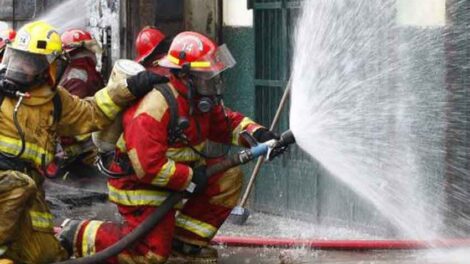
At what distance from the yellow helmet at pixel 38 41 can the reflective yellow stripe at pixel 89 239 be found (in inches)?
42.0

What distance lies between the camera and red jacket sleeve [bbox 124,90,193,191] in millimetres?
6270

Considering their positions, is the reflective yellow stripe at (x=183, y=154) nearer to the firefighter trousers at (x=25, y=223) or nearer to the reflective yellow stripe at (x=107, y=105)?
the reflective yellow stripe at (x=107, y=105)

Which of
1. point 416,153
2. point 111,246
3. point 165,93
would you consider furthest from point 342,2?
point 111,246

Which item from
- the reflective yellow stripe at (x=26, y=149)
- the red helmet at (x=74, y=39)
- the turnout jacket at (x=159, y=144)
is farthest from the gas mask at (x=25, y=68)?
the red helmet at (x=74, y=39)

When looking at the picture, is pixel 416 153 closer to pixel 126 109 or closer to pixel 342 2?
pixel 342 2

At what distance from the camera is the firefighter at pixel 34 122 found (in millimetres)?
6219

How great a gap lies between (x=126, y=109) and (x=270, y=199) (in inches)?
105

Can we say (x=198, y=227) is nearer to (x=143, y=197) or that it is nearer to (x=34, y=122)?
(x=143, y=197)

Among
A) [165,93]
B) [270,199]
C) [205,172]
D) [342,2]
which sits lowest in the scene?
[270,199]

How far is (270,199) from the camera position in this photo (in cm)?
902

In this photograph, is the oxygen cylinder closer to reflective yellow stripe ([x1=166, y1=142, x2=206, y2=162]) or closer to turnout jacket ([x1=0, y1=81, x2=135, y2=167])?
turnout jacket ([x1=0, y1=81, x2=135, y2=167])

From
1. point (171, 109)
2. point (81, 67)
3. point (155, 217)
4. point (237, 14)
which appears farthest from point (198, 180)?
point (237, 14)

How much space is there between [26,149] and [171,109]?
86cm

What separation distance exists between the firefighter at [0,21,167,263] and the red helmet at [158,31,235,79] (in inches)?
5.8
